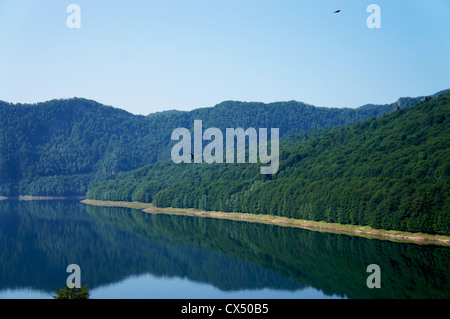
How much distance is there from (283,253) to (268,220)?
49.5 metres

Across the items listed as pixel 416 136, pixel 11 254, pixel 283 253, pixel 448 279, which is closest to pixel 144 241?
pixel 11 254

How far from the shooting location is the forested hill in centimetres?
10068

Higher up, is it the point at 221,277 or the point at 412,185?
the point at 412,185

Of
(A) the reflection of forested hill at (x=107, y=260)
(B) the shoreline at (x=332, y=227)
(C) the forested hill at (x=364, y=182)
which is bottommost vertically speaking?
(A) the reflection of forested hill at (x=107, y=260)

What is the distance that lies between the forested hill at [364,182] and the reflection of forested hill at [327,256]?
857cm

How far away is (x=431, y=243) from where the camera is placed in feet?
300

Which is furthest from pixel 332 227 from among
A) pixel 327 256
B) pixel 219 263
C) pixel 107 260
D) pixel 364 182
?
pixel 107 260

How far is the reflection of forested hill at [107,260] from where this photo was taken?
7556 centimetres

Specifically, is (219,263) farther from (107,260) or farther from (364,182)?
(364,182)

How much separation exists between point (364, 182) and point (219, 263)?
161ft

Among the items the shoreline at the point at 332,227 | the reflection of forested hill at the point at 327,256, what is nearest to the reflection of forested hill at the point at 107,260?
the reflection of forested hill at the point at 327,256

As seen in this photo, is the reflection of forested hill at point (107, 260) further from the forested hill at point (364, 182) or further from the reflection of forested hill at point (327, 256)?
the forested hill at point (364, 182)
